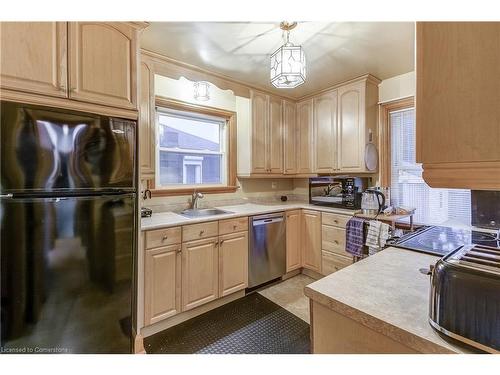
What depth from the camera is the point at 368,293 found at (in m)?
0.80

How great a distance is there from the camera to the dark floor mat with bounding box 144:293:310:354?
1.75 metres

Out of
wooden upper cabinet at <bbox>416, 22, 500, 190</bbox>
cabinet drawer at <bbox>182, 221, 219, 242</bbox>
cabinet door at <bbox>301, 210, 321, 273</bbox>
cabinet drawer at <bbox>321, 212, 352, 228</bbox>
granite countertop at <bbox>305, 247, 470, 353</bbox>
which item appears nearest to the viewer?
wooden upper cabinet at <bbox>416, 22, 500, 190</bbox>

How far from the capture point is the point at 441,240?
1.36 m

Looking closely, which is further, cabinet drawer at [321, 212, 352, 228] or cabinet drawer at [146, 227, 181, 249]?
cabinet drawer at [321, 212, 352, 228]

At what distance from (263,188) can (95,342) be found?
97.6 inches

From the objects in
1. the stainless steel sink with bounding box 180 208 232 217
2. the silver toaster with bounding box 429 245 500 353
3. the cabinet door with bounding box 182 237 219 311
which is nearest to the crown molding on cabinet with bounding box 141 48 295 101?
the stainless steel sink with bounding box 180 208 232 217

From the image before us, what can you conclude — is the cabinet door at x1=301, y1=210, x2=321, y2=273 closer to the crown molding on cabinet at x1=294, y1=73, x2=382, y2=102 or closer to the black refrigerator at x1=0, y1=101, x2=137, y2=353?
the crown molding on cabinet at x1=294, y1=73, x2=382, y2=102

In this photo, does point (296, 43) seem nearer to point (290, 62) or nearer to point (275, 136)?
point (290, 62)

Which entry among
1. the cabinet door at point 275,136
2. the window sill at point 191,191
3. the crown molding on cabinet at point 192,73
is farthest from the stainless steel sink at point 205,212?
the crown molding on cabinet at point 192,73

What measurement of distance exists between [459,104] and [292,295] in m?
2.40

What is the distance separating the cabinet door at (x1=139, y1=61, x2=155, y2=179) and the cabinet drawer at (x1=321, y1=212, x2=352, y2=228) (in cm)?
193

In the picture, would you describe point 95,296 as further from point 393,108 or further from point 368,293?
point 393,108

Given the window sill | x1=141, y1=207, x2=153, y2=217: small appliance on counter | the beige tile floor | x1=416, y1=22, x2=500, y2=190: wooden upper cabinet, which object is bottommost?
the beige tile floor

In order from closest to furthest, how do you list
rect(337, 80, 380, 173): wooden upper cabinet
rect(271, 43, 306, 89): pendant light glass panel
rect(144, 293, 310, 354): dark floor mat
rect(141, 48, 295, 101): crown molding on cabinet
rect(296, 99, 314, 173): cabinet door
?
1. rect(271, 43, 306, 89): pendant light glass panel
2. rect(144, 293, 310, 354): dark floor mat
3. rect(141, 48, 295, 101): crown molding on cabinet
4. rect(337, 80, 380, 173): wooden upper cabinet
5. rect(296, 99, 314, 173): cabinet door
